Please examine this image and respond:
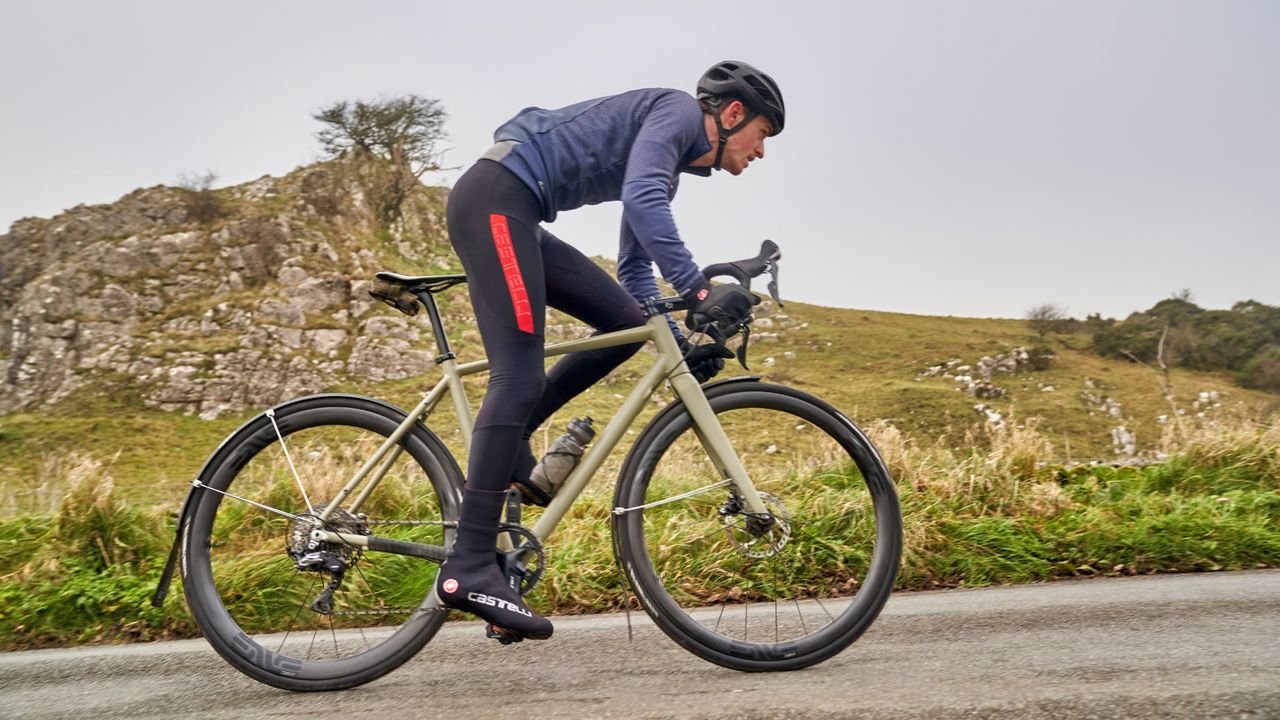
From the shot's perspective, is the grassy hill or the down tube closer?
the down tube

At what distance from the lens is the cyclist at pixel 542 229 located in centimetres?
260

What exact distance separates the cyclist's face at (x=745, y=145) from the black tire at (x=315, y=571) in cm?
141

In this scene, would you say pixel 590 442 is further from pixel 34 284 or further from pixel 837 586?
pixel 34 284

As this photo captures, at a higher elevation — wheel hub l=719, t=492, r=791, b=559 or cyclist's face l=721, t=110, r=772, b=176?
cyclist's face l=721, t=110, r=772, b=176

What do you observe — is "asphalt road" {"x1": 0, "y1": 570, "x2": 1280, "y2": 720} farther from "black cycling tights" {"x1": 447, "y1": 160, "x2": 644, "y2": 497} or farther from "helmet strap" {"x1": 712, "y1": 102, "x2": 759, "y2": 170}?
"helmet strap" {"x1": 712, "y1": 102, "x2": 759, "y2": 170}

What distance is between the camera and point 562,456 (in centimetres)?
284

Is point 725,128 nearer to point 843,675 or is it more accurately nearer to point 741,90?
point 741,90

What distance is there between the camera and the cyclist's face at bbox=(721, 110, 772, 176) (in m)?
2.92

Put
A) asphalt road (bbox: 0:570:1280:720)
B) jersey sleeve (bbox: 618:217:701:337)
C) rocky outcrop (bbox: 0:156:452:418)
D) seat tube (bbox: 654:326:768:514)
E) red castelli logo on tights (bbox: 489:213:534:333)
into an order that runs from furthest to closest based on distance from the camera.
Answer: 1. rocky outcrop (bbox: 0:156:452:418)
2. jersey sleeve (bbox: 618:217:701:337)
3. seat tube (bbox: 654:326:768:514)
4. red castelli logo on tights (bbox: 489:213:534:333)
5. asphalt road (bbox: 0:570:1280:720)

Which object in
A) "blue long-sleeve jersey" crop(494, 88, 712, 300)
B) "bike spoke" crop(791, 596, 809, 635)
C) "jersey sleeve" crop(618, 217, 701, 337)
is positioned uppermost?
"blue long-sleeve jersey" crop(494, 88, 712, 300)

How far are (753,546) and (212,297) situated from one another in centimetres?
5493

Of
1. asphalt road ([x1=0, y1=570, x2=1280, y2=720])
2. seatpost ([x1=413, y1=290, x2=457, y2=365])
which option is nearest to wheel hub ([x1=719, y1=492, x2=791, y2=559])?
asphalt road ([x1=0, y1=570, x2=1280, y2=720])

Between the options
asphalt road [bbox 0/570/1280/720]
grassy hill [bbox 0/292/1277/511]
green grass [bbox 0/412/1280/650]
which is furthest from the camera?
grassy hill [bbox 0/292/1277/511]

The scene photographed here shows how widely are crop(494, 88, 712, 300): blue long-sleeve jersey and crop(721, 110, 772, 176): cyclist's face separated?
9 cm
